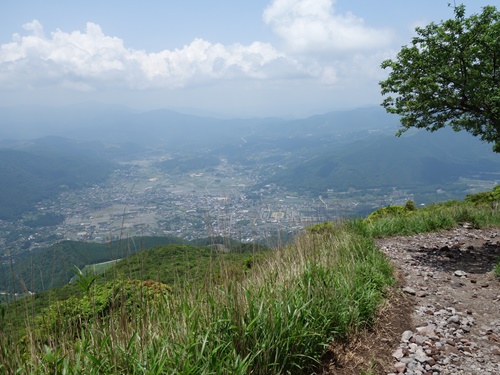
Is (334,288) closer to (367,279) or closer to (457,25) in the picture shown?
(367,279)

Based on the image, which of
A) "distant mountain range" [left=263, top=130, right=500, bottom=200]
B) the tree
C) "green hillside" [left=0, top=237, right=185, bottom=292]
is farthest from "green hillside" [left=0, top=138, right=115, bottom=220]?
the tree

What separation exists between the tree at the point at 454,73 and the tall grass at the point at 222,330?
547cm

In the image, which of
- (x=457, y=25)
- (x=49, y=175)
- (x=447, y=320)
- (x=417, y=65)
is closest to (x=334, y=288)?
(x=447, y=320)

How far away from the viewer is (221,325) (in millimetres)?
3650

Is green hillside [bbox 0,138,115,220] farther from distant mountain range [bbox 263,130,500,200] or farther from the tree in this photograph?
the tree

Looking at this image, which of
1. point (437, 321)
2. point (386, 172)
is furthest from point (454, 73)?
point (386, 172)

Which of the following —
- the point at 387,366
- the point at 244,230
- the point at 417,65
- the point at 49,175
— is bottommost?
the point at 49,175

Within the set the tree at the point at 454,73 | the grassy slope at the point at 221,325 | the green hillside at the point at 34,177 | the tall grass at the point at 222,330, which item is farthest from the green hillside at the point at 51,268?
the green hillside at the point at 34,177

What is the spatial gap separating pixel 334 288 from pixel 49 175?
19687 cm

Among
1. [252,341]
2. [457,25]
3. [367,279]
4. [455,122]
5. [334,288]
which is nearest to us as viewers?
[252,341]

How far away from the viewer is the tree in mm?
7996

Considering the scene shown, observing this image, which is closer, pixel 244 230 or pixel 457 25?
pixel 244 230

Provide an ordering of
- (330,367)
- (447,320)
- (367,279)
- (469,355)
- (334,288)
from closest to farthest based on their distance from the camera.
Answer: (330,367), (469,355), (334,288), (447,320), (367,279)

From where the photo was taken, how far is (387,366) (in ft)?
13.4
